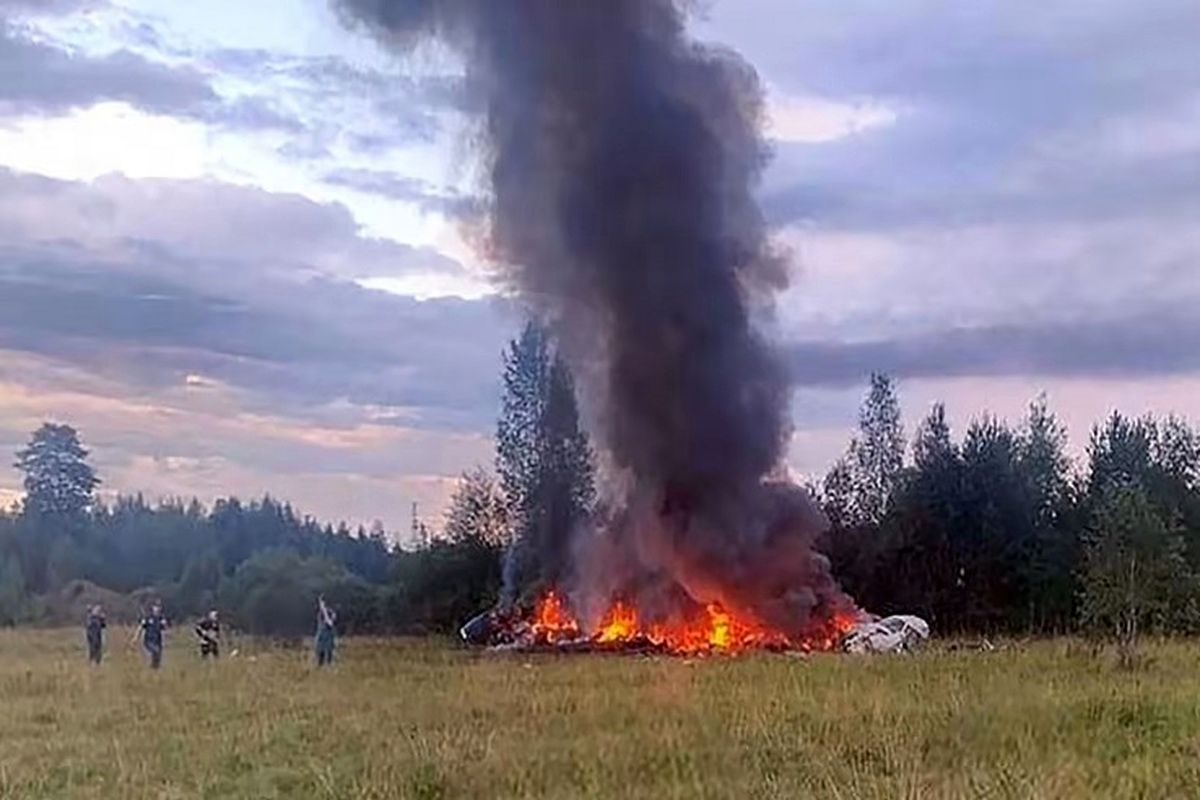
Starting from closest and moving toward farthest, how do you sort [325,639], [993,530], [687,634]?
[325,639] < [687,634] < [993,530]

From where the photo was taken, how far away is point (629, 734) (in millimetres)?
16469

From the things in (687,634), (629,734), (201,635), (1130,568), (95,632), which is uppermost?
(1130,568)

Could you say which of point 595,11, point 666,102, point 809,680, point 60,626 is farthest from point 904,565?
point 60,626


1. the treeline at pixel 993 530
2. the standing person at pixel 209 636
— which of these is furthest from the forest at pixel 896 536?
the standing person at pixel 209 636

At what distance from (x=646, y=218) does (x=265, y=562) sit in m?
28.5

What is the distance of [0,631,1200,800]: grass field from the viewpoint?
42.3 feet

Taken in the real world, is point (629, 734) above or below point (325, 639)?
above

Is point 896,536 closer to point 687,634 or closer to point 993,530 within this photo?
point 993,530

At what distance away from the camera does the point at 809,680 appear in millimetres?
25109

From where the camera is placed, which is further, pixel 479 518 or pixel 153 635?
pixel 479 518

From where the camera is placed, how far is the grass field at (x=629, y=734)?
12.9 meters

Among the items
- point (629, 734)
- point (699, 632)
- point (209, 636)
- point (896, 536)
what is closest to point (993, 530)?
point (896, 536)

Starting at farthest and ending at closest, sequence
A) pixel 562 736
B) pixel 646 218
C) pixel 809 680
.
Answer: pixel 646 218, pixel 809 680, pixel 562 736

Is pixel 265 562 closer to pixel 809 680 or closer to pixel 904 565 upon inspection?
pixel 904 565
